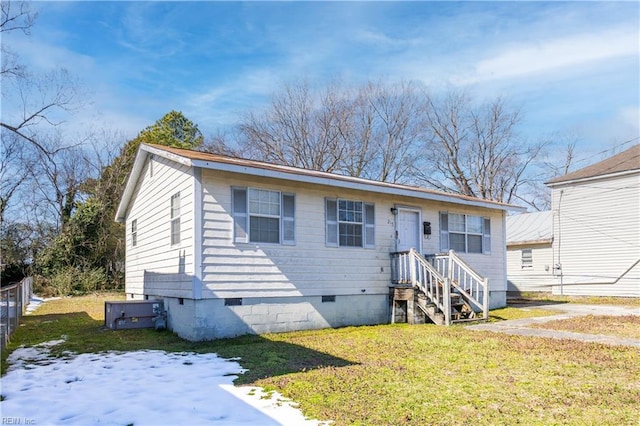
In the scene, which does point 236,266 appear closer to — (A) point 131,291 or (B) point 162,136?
(A) point 131,291

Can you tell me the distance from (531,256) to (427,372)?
62.9ft

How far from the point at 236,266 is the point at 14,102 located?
15030mm

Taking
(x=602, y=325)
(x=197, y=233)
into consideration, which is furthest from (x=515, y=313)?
(x=197, y=233)

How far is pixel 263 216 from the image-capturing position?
971 cm

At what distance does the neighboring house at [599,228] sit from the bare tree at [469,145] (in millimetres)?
11756

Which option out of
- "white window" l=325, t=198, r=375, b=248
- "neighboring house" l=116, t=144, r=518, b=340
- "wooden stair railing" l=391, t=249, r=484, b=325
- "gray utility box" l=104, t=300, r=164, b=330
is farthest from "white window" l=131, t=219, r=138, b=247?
"wooden stair railing" l=391, t=249, r=484, b=325

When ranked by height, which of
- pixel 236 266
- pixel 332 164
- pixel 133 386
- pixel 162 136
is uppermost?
pixel 162 136

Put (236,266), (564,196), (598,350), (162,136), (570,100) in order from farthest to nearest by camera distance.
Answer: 1. (162,136)
2. (564,196)
3. (570,100)
4. (236,266)
5. (598,350)

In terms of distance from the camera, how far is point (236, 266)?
30.3 ft

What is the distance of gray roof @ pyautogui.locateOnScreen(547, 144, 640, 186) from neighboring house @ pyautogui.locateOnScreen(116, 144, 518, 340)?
31.1 feet

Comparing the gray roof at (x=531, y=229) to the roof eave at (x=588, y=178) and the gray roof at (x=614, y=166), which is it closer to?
the roof eave at (x=588, y=178)

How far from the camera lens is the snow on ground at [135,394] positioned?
4223 mm

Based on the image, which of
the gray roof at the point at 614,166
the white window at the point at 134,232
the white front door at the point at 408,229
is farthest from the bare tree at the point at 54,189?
the gray roof at the point at 614,166

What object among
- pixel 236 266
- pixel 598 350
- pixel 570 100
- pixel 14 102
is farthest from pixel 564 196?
pixel 14 102
